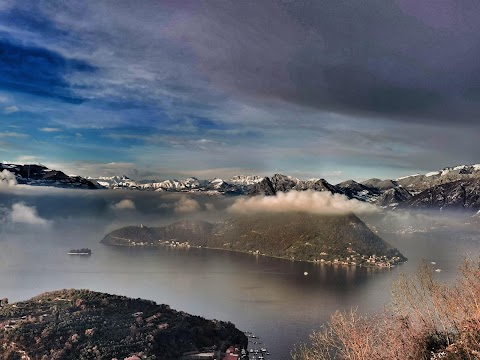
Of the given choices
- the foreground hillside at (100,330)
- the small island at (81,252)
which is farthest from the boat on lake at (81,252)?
the foreground hillside at (100,330)

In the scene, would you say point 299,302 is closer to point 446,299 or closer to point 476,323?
point 446,299

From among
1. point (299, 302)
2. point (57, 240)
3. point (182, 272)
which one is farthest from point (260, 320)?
point (57, 240)

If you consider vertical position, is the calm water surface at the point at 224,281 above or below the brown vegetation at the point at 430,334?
below

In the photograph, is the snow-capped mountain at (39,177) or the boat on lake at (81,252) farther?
the boat on lake at (81,252)

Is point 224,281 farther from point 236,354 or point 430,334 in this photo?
point 430,334

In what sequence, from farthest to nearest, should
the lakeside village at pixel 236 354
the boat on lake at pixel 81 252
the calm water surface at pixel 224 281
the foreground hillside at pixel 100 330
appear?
the boat on lake at pixel 81 252 < the calm water surface at pixel 224 281 < the lakeside village at pixel 236 354 < the foreground hillside at pixel 100 330

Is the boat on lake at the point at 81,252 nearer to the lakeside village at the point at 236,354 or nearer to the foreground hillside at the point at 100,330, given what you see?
the foreground hillside at the point at 100,330

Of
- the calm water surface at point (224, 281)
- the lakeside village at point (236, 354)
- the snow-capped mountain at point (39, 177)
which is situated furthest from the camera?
the snow-capped mountain at point (39, 177)

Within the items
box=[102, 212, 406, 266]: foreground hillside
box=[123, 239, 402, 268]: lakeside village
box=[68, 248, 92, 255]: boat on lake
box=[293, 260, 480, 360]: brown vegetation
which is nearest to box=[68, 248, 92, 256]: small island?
box=[68, 248, 92, 255]: boat on lake
